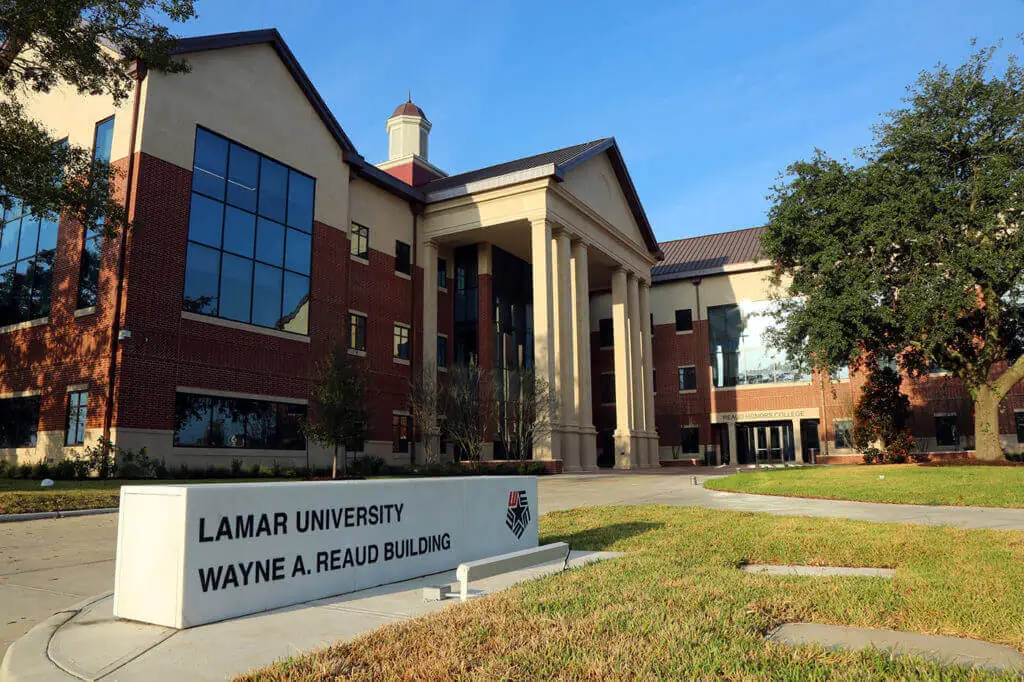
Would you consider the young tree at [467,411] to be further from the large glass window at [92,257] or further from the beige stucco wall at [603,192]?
the large glass window at [92,257]

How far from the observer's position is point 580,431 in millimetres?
34750

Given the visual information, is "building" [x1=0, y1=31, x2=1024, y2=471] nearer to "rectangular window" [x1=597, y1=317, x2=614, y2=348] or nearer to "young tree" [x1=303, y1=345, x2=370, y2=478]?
"young tree" [x1=303, y1=345, x2=370, y2=478]

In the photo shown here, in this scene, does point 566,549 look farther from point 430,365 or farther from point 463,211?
point 463,211

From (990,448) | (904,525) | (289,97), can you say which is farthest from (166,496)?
(990,448)

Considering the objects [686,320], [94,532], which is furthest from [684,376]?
[94,532]

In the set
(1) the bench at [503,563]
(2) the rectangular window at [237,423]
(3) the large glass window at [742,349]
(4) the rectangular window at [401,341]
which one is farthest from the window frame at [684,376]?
(1) the bench at [503,563]

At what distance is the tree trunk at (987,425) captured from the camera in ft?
89.1

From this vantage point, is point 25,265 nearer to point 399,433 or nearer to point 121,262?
point 121,262

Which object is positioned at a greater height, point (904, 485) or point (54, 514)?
point (904, 485)

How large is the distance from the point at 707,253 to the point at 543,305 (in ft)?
71.7

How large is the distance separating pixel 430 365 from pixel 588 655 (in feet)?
94.6

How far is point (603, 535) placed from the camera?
1005cm

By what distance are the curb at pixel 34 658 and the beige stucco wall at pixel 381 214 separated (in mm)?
28097

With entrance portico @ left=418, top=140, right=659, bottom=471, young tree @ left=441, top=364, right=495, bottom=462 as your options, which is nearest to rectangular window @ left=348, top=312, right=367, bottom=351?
entrance portico @ left=418, top=140, right=659, bottom=471
